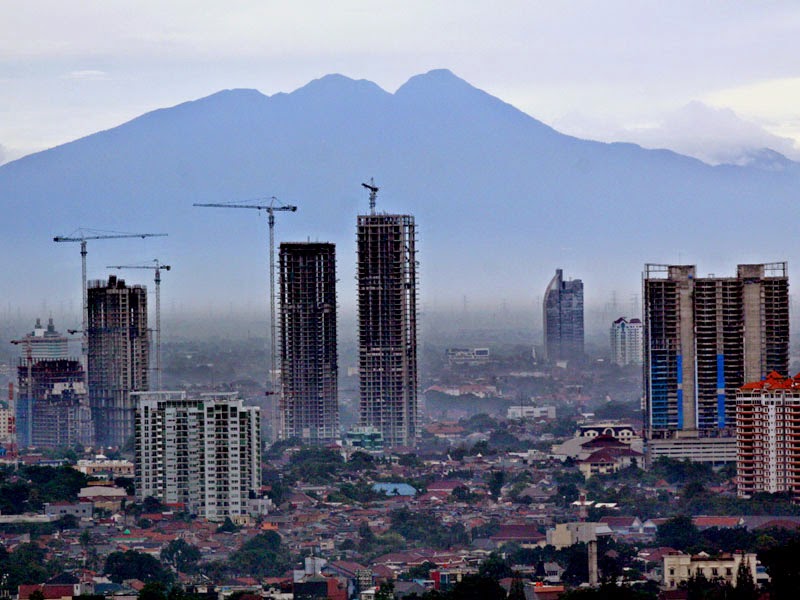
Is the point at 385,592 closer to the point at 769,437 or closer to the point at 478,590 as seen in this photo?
the point at 478,590

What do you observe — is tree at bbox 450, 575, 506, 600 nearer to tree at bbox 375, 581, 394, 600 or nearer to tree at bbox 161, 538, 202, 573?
tree at bbox 375, 581, 394, 600

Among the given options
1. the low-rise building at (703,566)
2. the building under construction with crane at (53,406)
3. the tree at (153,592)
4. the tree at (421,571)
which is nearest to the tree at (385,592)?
the tree at (421,571)

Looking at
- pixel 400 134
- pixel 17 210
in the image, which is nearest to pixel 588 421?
pixel 17 210

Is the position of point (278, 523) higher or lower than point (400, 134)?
lower

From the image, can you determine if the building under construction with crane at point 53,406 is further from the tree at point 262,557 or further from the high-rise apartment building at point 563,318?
the tree at point 262,557

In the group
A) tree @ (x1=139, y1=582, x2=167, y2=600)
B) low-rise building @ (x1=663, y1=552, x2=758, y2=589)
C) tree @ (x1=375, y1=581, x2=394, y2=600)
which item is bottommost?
tree @ (x1=375, y1=581, x2=394, y2=600)

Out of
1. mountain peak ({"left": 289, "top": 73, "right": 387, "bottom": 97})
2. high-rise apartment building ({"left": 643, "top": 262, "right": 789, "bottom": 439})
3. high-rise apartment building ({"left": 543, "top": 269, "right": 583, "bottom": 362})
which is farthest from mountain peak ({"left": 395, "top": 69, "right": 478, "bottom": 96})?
high-rise apartment building ({"left": 643, "top": 262, "right": 789, "bottom": 439})

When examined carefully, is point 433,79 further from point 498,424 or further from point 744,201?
point 498,424
